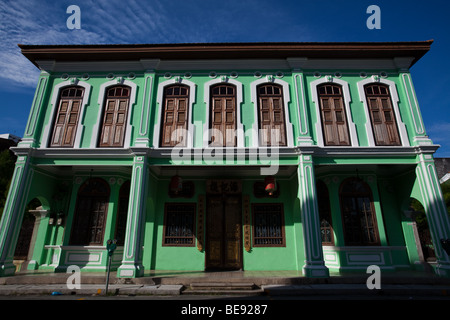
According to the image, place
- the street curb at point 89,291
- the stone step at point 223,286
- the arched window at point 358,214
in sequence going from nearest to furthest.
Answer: the street curb at point 89,291 → the stone step at point 223,286 → the arched window at point 358,214

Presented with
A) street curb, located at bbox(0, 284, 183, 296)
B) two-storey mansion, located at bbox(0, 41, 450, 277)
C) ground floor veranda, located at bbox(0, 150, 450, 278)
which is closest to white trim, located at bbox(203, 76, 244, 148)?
two-storey mansion, located at bbox(0, 41, 450, 277)

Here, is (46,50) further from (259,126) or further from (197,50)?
(259,126)

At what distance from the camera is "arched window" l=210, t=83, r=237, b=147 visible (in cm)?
866

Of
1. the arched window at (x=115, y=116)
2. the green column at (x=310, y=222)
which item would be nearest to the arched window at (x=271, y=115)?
the green column at (x=310, y=222)

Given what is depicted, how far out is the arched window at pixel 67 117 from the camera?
872 cm

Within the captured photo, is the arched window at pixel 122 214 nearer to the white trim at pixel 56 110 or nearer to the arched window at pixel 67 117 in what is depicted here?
the white trim at pixel 56 110

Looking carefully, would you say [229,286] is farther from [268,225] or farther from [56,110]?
[56,110]

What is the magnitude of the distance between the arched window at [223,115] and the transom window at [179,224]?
2.92 m

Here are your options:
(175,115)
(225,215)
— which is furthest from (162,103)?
(225,215)

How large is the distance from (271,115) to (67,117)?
7.36 meters

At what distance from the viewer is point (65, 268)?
859 cm

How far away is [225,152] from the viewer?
8.34 meters

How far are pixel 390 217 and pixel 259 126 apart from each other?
5969 millimetres

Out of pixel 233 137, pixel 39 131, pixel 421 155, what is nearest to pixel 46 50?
pixel 39 131
